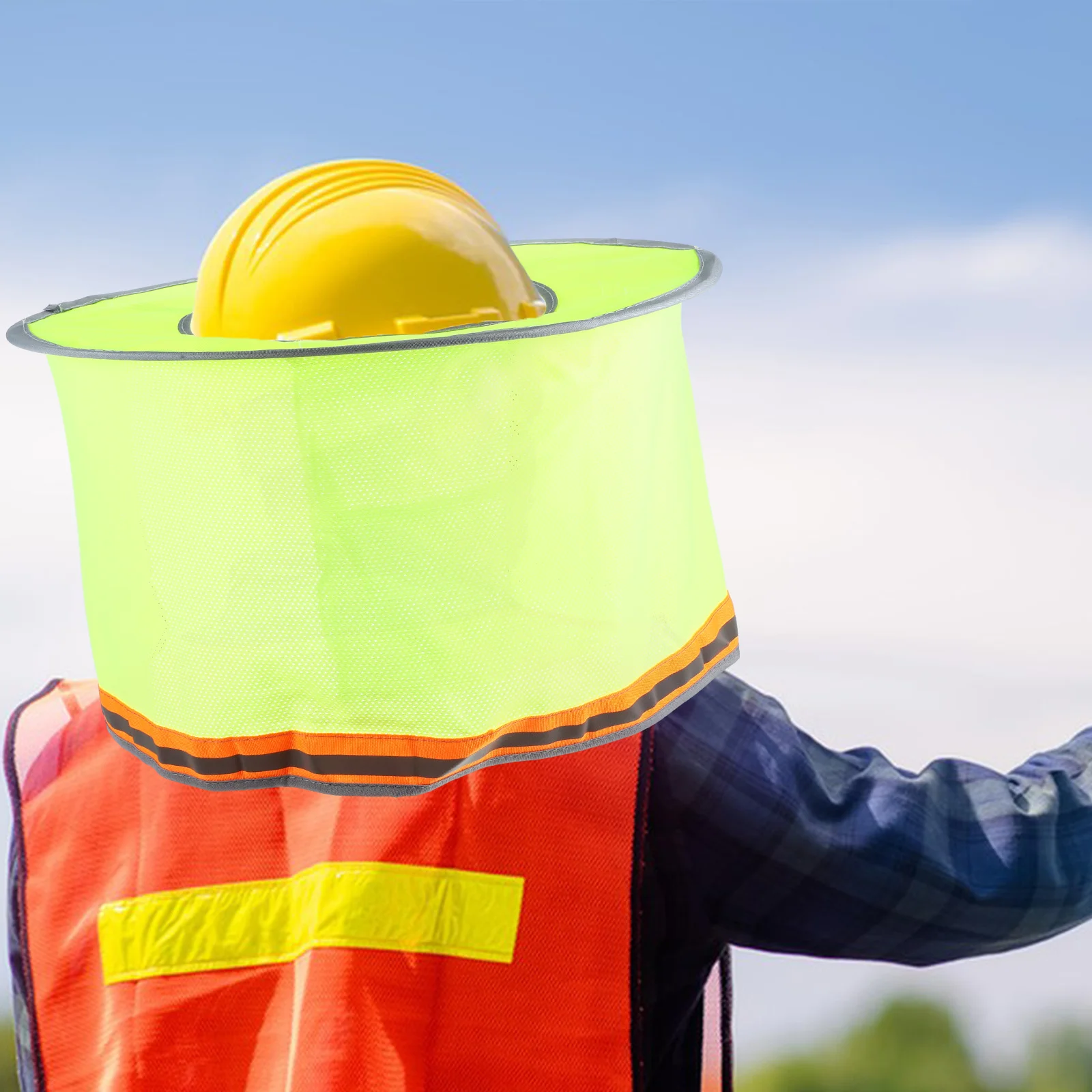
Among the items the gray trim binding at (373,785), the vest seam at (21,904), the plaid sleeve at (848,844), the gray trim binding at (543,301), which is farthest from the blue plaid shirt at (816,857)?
the vest seam at (21,904)

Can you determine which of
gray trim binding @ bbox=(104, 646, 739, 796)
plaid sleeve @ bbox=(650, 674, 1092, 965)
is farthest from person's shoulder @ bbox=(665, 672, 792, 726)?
gray trim binding @ bbox=(104, 646, 739, 796)

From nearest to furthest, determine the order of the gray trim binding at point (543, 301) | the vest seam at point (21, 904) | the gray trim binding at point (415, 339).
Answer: the gray trim binding at point (415, 339) → the gray trim binding at point (543, 301) → the vest seam at point (21, 904)

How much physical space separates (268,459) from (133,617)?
292 mm

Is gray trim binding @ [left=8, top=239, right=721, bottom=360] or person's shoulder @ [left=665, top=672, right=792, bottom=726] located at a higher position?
gray trim binding @ [left=8, top=239, right=721, bottom=360]

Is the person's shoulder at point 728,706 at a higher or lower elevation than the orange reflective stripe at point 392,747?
lower

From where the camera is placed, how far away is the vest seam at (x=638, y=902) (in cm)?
205

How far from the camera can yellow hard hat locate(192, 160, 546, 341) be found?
1.79 meters

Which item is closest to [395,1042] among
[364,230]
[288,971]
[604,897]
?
[288,971]

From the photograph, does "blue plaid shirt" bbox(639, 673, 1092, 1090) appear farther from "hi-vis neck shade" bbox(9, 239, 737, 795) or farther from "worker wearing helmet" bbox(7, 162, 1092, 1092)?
"hi-vis neck shade" bbox(9, 239, 737, 795)

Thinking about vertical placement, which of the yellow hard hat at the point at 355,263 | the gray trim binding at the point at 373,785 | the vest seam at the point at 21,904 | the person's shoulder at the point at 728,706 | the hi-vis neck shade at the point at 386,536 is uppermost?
the yellow hard hat at the point at 355,263

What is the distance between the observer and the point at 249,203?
6.17 ft

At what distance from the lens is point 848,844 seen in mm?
2102

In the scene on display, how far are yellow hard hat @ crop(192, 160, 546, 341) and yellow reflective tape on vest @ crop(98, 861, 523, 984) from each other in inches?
25.3

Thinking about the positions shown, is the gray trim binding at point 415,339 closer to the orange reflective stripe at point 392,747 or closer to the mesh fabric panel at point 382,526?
the mesh fabric panel at point 382,526
